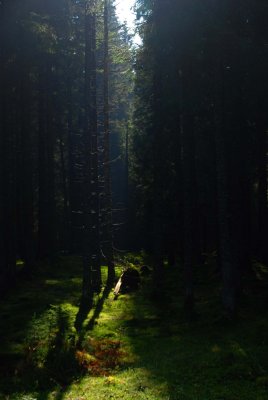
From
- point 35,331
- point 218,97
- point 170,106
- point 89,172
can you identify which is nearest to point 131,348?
point 35,331

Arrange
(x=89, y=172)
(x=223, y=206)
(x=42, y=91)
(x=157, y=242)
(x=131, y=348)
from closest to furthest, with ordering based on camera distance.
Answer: (x=131, y=348), (x=223, y=206), (x=89, y=172), (x=157, y=242), (x=42, y=91)

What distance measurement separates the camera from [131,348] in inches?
527

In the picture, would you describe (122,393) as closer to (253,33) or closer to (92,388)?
(92,388)

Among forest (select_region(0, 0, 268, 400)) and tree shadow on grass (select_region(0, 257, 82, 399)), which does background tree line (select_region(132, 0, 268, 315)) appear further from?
tree shadow on grass (select_region(0, 257, 82, 399))

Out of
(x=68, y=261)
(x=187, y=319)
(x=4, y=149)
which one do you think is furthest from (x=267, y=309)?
(x=68, y=261)

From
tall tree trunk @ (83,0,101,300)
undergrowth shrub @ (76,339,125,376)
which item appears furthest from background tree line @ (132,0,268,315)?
undergrowth shrub @ (76,339,125,376)

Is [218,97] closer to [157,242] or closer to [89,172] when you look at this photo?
[89,172]

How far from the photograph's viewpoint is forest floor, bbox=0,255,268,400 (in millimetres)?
9977

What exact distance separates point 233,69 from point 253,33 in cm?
149

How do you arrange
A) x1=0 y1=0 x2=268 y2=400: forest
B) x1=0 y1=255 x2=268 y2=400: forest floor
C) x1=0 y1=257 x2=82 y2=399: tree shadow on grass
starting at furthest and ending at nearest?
x1=0 y1=0 x2=268 y2=400: forest
x1=0 y1=257 x2=82 y2=399: tree shadow on grass
x1=0 y1=255 x2=268 y2=400: forest floor

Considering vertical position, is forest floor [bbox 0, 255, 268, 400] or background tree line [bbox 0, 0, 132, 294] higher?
background tree line [bbox 0, 0, 132, 294]

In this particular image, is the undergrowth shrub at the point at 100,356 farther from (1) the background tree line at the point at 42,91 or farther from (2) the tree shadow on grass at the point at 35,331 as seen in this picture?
(1) the background tree line at the point at 42,91

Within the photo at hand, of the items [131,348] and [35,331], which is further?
[35,331]

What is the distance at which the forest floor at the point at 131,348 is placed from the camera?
9.98 m
